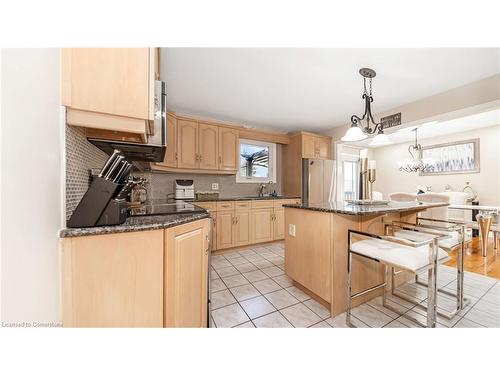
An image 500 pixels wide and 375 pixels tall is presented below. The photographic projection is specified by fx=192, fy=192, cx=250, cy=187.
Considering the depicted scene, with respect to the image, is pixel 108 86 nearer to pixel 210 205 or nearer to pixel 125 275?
pixel 125 275

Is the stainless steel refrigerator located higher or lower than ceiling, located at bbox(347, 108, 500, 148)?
lower

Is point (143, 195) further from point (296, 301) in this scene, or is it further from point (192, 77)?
point (296, 301)

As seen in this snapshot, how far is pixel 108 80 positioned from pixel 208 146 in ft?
7.73

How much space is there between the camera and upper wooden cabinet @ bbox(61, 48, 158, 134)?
2.84ft

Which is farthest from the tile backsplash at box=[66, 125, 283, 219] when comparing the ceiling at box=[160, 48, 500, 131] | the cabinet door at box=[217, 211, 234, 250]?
the ceiling at box=[160, 48, 500, 131]

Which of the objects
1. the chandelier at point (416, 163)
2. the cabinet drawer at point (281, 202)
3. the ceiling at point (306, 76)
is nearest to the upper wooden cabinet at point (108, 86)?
the ceiling at point (306, 76)

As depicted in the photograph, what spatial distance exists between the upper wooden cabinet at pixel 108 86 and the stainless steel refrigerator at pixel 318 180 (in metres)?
3.25

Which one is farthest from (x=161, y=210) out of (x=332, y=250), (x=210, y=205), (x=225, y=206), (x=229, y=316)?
(x=225, y=206)

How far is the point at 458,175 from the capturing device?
4.53 meters

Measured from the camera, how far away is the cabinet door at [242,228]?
3201mm

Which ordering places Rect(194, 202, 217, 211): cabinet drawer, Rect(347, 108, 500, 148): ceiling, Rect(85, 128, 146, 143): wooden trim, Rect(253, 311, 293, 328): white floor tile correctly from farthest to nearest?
Rect(347, 108, 500, 148): ceiling
Rect(194, 202, 217, 211): cabinet drawer
Rect(253, 311, 293, 328): white floor tile
Rect(85, 128, 146, 143): wooden trim

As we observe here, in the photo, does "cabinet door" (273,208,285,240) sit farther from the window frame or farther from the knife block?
the knife block

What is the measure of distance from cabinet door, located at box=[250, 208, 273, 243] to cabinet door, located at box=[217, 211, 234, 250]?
0.39 m
